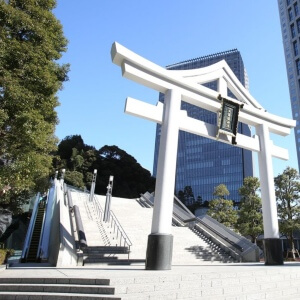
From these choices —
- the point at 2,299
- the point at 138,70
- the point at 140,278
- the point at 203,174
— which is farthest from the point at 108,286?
the point at 203,174

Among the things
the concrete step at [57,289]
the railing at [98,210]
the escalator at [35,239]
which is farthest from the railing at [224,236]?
the concrete step at [57,289]

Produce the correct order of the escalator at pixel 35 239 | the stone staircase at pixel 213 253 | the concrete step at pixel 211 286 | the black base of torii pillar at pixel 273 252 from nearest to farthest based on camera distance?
the concrete step at pixel 211 286 < the black base of torii pillar at pixel 273 252 < the stone staircase at pixel 213 253 < the escalator at pixel 35 239

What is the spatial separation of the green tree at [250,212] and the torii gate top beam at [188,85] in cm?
794

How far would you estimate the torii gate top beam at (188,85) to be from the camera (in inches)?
309

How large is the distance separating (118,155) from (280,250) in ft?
123

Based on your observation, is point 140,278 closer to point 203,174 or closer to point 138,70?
point 138,70

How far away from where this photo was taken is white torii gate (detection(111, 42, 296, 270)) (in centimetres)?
725

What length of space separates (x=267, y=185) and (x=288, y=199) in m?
9.40

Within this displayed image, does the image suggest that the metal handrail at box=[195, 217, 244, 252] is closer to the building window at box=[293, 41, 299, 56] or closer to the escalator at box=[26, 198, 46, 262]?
the escalator at box=[26, 198, 46, 262]

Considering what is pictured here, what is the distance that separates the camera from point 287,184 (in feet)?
60.0

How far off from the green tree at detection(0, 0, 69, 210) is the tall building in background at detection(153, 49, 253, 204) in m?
67.4

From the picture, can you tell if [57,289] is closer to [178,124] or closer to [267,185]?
[178,124]

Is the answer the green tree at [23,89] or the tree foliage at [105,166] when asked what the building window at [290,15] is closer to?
the tree foliage at [105,166]

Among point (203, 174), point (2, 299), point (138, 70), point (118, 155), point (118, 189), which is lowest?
point (2, 299)
